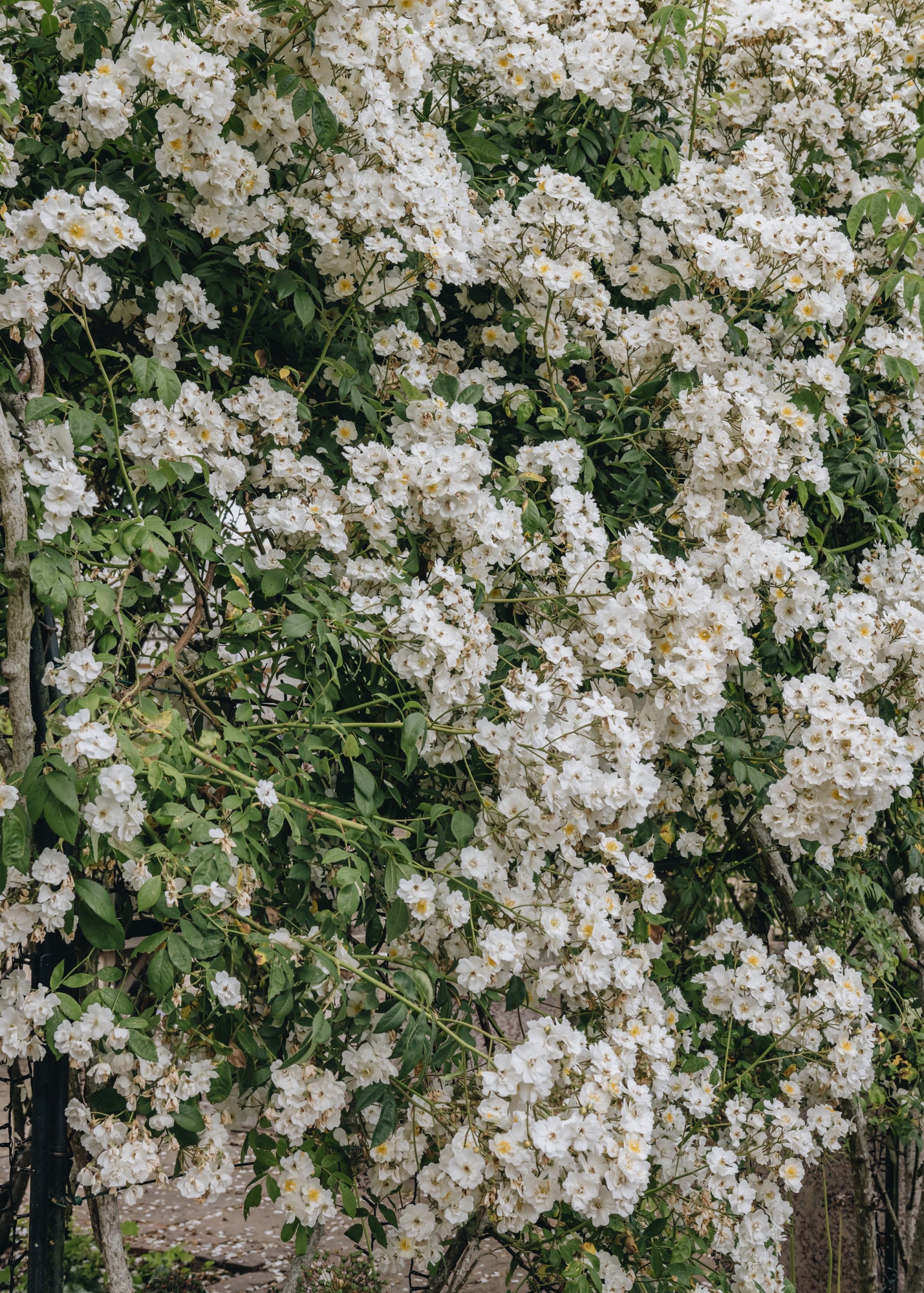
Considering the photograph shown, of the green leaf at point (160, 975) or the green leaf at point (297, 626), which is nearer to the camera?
the green leaf at point (160, 975)

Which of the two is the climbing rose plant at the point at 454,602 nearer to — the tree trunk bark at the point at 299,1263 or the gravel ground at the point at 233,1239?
the tree trunk bark at the point at 299,1263

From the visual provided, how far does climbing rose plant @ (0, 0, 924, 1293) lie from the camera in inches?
64.6

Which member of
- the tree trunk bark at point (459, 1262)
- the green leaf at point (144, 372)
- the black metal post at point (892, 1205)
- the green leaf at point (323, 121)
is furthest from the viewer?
the black metal post at point (892, 1205)

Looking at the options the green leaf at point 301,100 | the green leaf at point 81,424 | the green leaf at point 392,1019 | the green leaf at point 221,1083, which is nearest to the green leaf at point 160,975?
the green leaf at point 221,1083

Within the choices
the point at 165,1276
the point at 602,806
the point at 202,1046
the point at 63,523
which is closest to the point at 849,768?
the point at 602,806

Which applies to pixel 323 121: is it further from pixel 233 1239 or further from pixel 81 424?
pixel 233 1239

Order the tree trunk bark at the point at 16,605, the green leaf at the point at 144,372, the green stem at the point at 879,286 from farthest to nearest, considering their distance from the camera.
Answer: the green stem at the point at 879,286
the green leaf at the point at 144,372
the tree trunk bark at the point at 16,605

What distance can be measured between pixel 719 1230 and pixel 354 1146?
2.72 ft

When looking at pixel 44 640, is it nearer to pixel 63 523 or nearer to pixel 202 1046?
pixel 63 523

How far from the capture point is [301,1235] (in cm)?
176

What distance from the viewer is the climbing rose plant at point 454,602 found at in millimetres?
1641

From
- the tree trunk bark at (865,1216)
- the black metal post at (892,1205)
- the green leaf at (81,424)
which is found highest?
the green leaf at (81,424)

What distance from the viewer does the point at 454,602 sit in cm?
183

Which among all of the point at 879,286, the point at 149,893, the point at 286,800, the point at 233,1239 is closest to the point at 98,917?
the point at 149,893
